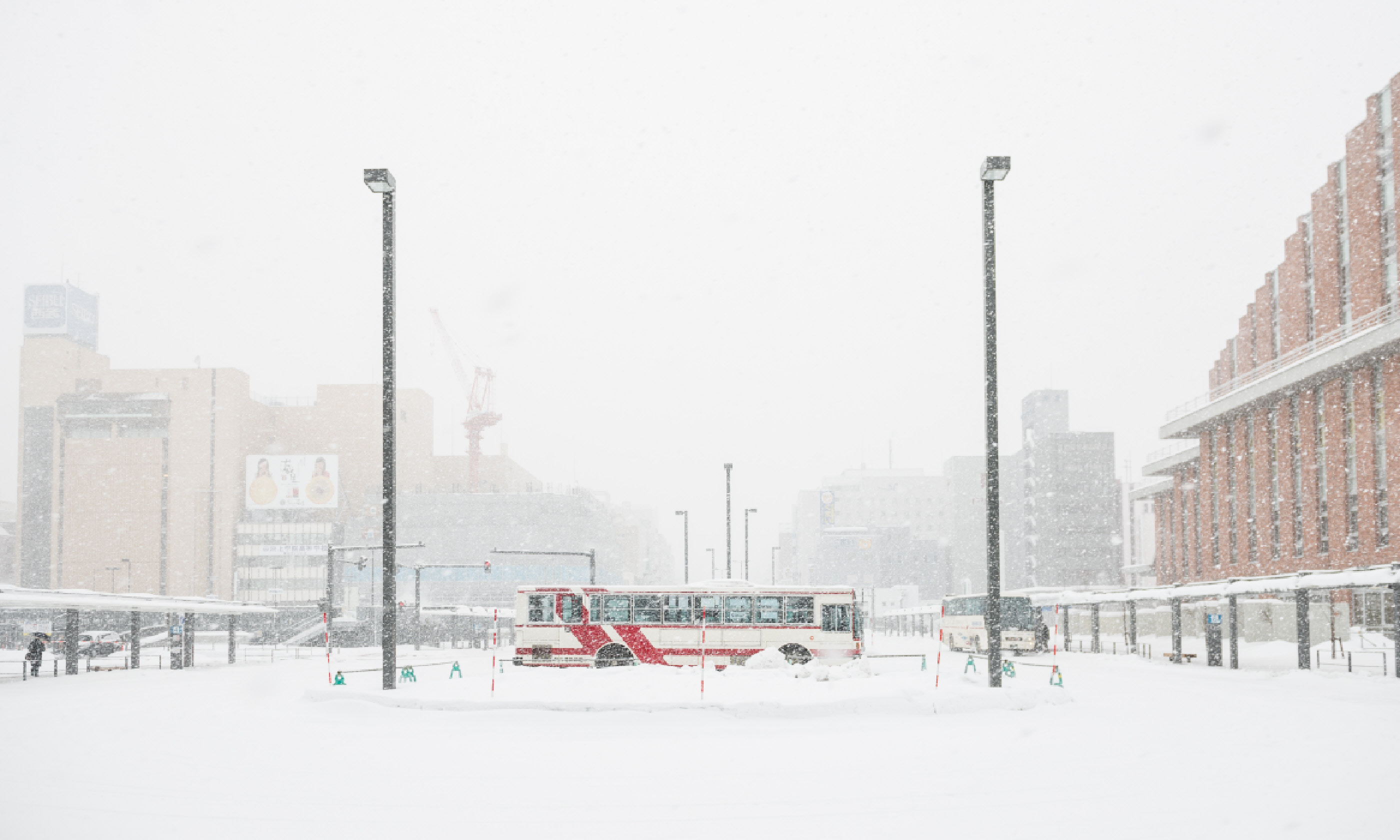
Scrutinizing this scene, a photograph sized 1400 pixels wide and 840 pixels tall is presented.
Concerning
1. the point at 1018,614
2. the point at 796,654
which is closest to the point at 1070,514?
the point at 1018,614

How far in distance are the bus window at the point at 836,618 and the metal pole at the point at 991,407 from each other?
8.94m

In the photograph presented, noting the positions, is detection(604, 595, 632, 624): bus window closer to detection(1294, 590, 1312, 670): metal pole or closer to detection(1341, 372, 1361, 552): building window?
detection(1294, 590, 1312, 670): metal pole

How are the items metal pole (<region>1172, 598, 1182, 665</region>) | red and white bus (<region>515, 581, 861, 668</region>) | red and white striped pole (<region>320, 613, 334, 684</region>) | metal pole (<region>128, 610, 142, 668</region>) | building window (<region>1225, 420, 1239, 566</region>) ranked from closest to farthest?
red and white striped pole (<region>320, 613, 334, 684</region>)
red and white bus (<region>515, 581, 861, 668</region>)
metal pole (<region>128, 610, 142, 668</region>)
metal pole (<region>1172, 598, 1182, 665</region>)
building window (<region>1225, 420, 1239, 566</region>)

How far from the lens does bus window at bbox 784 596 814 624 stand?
89.4 ft

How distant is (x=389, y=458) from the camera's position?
18.4 m

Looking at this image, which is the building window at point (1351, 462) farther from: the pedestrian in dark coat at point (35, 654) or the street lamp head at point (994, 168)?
the pedestrian in dark coat at point (35, 654)

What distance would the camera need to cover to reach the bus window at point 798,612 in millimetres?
27250

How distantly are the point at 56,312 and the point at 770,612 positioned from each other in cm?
16439

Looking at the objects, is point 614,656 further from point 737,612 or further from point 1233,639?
point 1233,639

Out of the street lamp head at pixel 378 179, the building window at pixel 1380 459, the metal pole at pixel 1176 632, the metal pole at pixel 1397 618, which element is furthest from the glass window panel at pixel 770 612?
the building window at pixel 1380 459

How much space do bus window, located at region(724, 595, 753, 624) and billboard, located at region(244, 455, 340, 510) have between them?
398ft

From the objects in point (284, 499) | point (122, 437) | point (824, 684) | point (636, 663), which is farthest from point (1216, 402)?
point (122, 437)

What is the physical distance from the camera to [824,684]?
17.5 meters

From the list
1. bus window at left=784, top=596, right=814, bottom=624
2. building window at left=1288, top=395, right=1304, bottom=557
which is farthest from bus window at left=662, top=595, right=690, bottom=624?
building window at left=1288, top=395, right=1304, bottom=557
